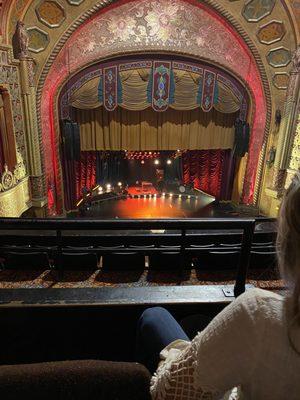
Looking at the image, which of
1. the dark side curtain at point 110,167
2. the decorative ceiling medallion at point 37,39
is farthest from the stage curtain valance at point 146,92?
the dark side curtain at point 110,167

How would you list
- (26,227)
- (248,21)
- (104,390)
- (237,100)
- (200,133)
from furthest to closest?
1. (200,133)
2. (237,100)
3. (248,21)
4. (26,227)
5. (104,390)

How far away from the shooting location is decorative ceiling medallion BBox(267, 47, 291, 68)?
801cm

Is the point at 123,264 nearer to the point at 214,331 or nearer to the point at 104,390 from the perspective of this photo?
the point at 104,390

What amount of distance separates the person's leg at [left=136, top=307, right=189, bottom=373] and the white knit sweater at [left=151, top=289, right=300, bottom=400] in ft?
1.53

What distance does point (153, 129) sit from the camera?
398 inches

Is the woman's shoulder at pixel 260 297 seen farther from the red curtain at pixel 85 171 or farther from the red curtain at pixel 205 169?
the red curtain at pixel 205 169

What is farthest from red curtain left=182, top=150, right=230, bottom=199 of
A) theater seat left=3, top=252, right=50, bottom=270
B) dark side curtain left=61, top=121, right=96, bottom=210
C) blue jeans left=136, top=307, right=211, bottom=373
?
blue jeans left=136, top=307, right=211, bottom=373

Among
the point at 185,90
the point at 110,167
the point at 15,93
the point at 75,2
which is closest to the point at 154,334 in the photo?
the point at 15,93

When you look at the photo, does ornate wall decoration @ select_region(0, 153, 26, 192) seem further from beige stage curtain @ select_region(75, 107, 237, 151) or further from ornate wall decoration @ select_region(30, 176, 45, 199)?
beige stage curtain @ select_region(75, 107, 237, 151)

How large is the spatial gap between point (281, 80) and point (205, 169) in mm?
4368

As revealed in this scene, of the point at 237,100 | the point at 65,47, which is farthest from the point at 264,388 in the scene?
the point at 237,100

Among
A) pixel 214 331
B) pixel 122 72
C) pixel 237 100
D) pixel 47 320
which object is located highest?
pixel 122 72

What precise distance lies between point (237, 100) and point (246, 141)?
1.34 m

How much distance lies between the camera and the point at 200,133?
33.9 feet
